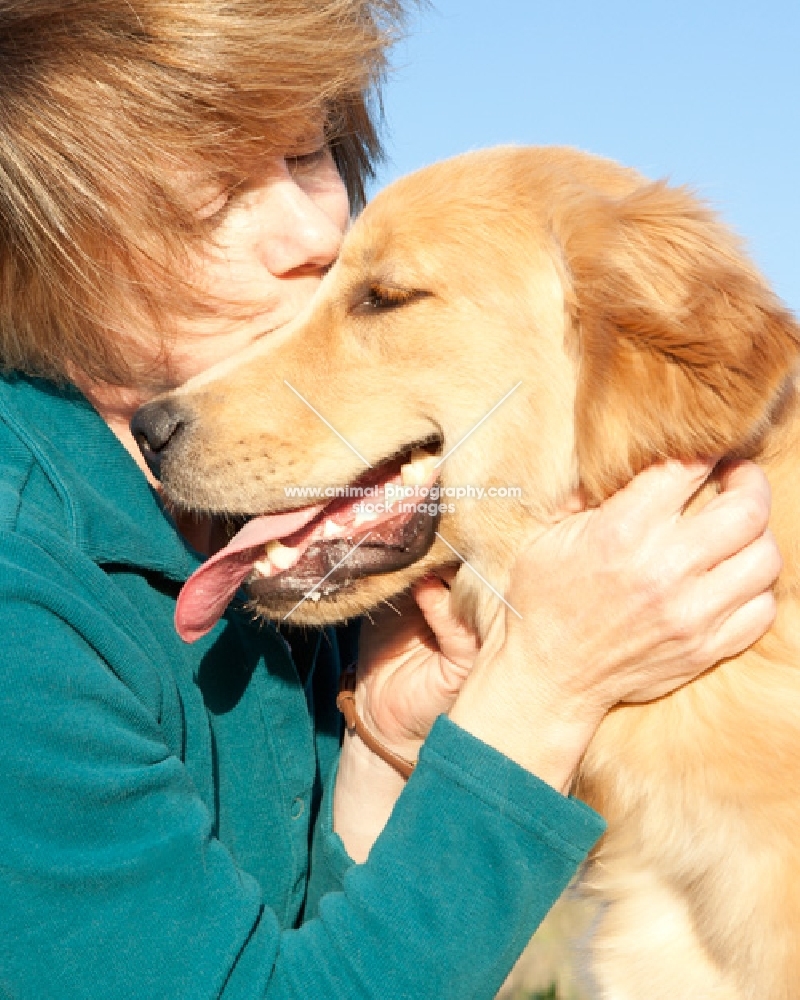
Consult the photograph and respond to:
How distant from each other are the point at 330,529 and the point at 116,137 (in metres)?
0.85

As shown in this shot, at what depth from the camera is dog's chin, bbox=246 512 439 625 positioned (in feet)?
6.99

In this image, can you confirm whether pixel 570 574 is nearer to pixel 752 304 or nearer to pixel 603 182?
pixel 752 304

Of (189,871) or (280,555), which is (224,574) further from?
(189,871)

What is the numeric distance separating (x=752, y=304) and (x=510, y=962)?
3.75 ft

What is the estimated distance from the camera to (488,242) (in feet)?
7.11

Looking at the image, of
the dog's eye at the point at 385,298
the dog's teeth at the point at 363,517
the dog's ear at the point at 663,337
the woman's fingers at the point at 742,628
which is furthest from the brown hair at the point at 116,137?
the woman's fingers at the point at 742,628

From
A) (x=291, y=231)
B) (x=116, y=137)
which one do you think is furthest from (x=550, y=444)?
(x=116, y=137)

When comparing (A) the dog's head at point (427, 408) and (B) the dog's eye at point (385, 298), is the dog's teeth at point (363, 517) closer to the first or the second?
(A) the dog's head at point (427, 408)

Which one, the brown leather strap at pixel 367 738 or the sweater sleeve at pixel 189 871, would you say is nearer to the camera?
the sweater sleeve at pixel 189 871

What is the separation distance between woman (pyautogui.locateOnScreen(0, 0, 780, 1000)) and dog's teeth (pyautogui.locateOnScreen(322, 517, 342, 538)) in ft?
0.91

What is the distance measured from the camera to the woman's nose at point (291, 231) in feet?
7.68

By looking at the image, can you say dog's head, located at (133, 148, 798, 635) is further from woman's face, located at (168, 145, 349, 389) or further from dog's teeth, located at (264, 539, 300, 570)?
woman's face, located at (168, 145, 349, 389)

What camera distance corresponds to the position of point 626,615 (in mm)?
1838

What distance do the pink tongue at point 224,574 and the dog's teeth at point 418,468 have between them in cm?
20
